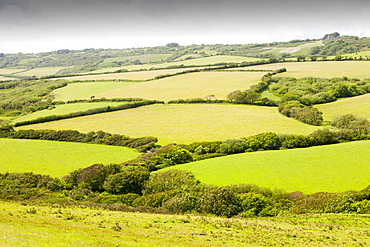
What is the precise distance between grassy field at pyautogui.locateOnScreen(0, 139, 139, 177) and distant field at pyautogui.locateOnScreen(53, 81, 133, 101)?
6468cm

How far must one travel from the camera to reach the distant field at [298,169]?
42875mm

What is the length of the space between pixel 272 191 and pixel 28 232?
31969 millimetres

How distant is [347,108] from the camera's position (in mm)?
92438

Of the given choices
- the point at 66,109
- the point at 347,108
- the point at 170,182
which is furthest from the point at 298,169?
the point at 66,109

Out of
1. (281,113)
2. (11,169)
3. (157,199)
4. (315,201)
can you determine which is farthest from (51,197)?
(281,113)

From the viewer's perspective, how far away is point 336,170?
4631 centimetres

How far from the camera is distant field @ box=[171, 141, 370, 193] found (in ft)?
141

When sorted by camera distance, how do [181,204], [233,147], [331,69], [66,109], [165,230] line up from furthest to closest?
[331,69]
[66,109]
[233,147]
[181,204]
[165,230]

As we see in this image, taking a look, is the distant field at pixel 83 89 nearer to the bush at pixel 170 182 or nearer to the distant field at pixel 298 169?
the bush at pixel 170 182

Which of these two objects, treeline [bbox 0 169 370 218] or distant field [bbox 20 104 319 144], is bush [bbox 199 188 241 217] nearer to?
treeline [bbox 0 169 370 218]

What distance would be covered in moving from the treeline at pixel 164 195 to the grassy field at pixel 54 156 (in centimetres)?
708

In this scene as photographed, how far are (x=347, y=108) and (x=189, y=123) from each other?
1972 inches

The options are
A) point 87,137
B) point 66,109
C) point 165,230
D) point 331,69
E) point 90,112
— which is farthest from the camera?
point 331,69

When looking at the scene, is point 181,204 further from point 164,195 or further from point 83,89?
point 83,89
